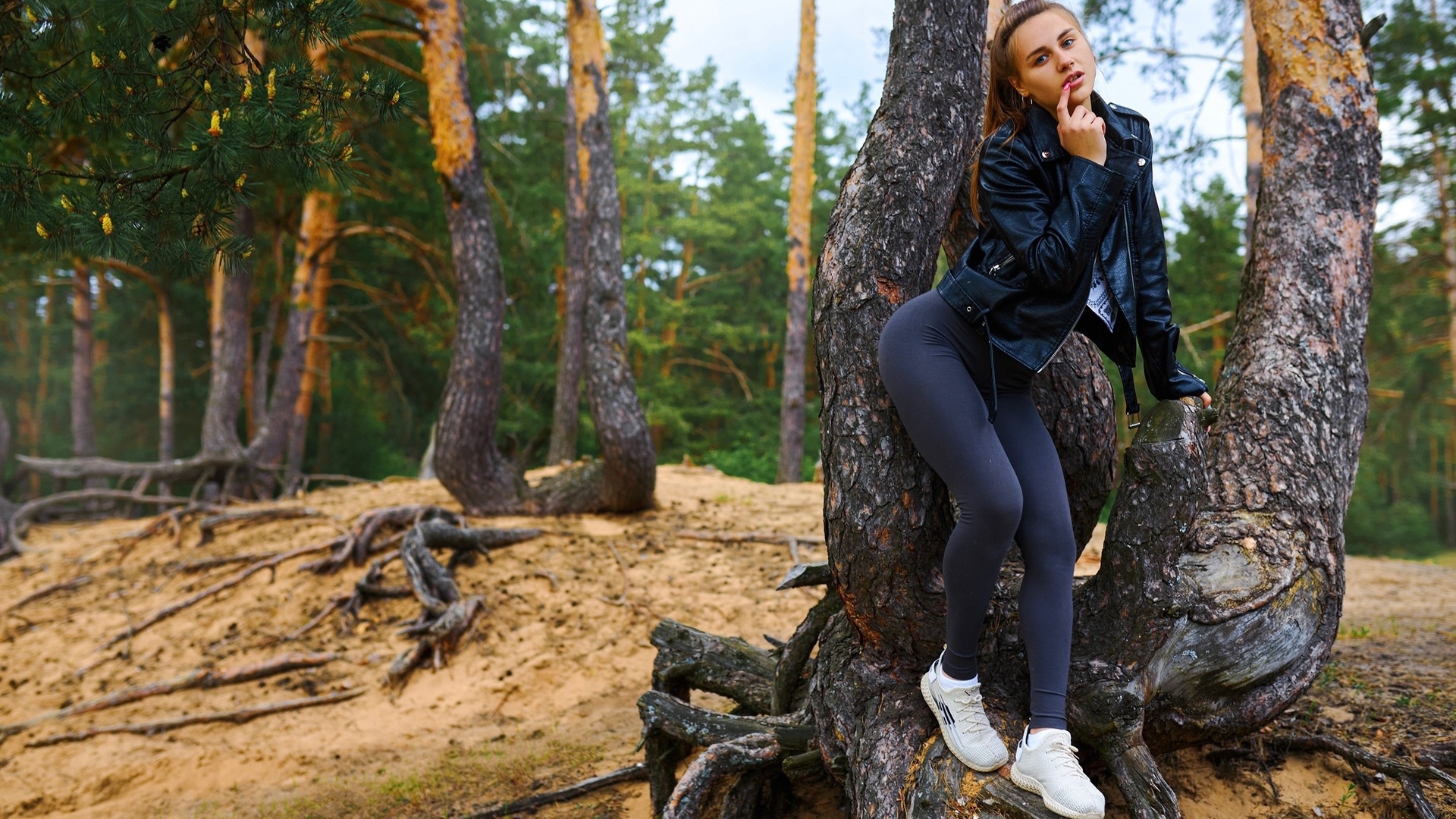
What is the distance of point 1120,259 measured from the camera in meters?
2.08

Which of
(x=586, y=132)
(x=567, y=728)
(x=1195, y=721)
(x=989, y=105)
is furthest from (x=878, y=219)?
(x=586, y=132)

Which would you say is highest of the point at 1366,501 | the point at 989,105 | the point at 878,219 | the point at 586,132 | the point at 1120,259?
the point at 586,132

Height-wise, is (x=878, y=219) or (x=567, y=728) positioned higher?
(x=878, y=219)

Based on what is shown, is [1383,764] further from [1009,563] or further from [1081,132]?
[1081,132]

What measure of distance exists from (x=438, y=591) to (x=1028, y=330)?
15.8 feet

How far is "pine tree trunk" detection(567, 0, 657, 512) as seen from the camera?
22.3 feet

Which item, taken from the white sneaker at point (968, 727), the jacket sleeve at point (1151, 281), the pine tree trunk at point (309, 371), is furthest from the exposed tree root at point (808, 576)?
the pine tree trunk at point (309, 371)

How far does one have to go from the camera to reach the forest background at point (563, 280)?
1163 cm

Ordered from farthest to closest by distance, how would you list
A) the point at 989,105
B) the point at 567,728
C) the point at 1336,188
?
the point at 567,728
the point at 1336,188
the point at 989,105

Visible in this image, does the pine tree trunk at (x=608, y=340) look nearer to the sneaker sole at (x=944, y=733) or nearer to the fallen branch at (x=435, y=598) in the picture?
the fallen branch at (x=435, y=598)

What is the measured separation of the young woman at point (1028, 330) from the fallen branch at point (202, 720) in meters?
4.02

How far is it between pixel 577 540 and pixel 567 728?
236 cm

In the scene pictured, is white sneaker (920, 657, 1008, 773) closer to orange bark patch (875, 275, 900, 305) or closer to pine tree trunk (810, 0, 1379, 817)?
pine tree trunk (810, 0, 1379, 817)

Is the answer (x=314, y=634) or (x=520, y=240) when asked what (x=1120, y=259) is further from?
(x=520, y=240)
